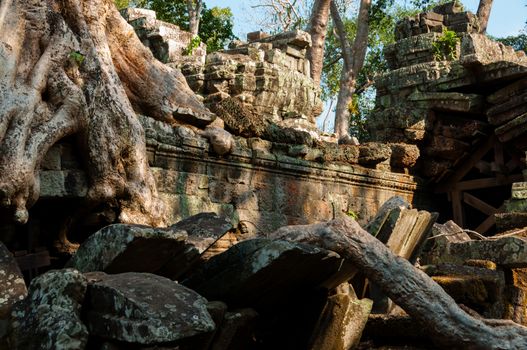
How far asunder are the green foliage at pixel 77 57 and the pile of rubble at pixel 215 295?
2.63 m

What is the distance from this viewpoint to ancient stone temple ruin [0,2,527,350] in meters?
2.44

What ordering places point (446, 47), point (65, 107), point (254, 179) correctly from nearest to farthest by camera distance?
1. point (65, 107)
2. point (254, 179)
3. point (446, 47)

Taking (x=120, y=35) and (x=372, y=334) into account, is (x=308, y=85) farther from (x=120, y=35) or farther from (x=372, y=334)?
(x=372, y=334)

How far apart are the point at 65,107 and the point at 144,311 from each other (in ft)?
10.6

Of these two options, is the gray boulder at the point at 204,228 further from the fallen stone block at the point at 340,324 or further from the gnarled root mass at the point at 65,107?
the gnarled root mass at the point at 65,107

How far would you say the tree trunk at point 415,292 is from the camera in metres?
2.97

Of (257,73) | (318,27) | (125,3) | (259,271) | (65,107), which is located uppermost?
(125,3)

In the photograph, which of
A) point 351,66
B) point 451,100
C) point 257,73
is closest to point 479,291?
point 451,100

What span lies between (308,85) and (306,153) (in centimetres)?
589

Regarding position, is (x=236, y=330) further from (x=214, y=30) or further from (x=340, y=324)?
(x=214, y=30)

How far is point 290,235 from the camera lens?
338cm

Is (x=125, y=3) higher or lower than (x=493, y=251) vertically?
higher

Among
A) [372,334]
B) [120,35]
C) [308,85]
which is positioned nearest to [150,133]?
[120,35]

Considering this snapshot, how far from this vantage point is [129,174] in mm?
5656
